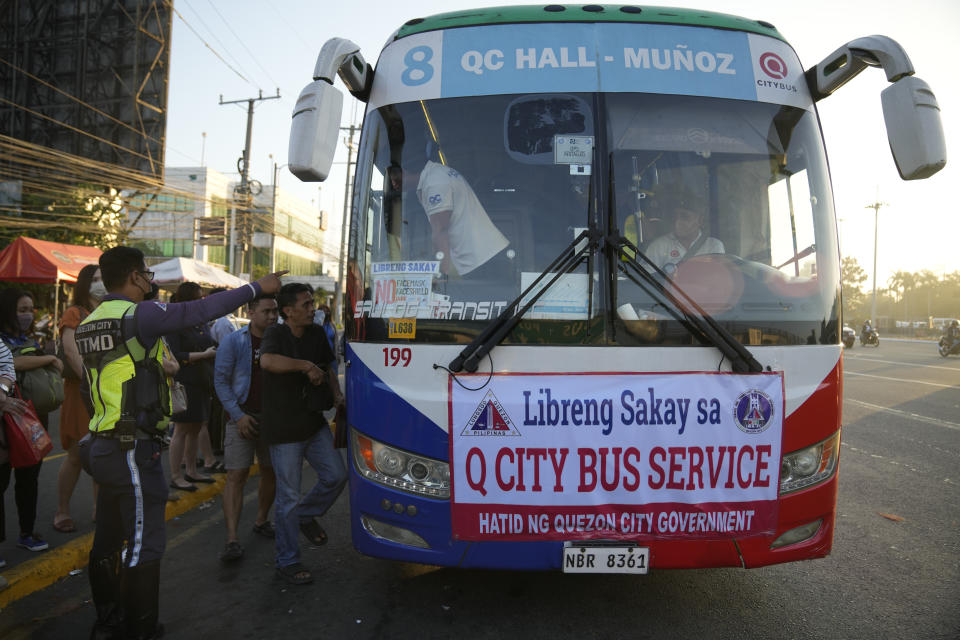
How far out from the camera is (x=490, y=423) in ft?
9.73

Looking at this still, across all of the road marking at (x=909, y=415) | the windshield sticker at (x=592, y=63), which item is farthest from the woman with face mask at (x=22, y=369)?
the road marking at (x=909, y=415)

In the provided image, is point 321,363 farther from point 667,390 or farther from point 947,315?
point 947,315

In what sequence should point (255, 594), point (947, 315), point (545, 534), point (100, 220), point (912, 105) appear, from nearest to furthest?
point (545, 534) → point (912, 105) → point (255, 594) → point (100, 220) → point (947, 315)

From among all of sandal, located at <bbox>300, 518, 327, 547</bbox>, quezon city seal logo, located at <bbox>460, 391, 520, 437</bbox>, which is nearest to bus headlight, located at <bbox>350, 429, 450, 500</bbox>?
quezon city seal logo, located at <bbox>460, 391, 520, 437</bbox>

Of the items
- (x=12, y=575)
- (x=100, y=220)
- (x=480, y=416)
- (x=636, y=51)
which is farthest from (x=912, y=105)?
(x=100, y=220)

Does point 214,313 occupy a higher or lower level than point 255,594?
higher

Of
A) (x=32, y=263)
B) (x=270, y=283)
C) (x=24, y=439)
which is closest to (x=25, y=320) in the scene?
(x=24, y=439)

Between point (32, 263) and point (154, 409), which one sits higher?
point (32, 263)

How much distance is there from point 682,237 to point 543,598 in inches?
81.3

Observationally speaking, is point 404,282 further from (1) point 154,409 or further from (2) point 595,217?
(1) point 154,409

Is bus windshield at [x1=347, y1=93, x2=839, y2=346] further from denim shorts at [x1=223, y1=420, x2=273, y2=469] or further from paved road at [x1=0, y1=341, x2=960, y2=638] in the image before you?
denim shorts at [x1=223, y1=420, x2=273, y2=469]

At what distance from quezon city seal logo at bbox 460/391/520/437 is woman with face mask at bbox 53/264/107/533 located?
2867mm

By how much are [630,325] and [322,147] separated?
5.72 feet

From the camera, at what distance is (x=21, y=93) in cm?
3031
